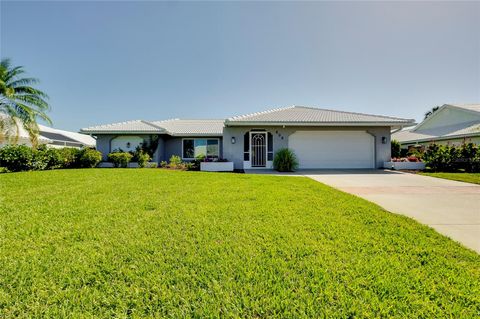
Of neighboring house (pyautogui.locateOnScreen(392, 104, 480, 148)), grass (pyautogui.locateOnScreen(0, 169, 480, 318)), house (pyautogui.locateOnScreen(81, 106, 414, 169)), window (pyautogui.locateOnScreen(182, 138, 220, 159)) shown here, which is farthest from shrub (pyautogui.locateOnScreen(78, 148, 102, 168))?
neighboring house (pyautogui.locateOnScreen(392, 104, 480, 148))

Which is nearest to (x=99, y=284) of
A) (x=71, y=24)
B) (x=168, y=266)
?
(x=168, y=266)

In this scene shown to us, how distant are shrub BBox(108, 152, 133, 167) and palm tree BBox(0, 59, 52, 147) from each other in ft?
15.4

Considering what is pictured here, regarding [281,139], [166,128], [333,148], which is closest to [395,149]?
[333,148]

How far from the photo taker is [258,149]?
14.9 meters

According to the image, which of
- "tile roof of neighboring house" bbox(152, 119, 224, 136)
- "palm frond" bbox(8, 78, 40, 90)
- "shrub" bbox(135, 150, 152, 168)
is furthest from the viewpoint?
"tile roof of neighboring house" bbox(152, 119, 224, 136)

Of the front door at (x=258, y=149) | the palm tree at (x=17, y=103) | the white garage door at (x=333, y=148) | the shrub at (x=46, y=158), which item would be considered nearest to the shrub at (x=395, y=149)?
the white garage door at (x=333, y=148)

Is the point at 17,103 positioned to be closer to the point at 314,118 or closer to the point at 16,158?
the point at 16,158

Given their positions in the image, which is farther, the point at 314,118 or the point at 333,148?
the point at 333,148

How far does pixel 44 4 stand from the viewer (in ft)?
33.0

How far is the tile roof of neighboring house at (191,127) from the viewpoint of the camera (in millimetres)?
17797

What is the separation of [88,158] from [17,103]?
5916 mm

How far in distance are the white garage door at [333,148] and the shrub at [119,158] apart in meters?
12.2

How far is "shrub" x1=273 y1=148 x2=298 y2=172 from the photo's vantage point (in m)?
13.3

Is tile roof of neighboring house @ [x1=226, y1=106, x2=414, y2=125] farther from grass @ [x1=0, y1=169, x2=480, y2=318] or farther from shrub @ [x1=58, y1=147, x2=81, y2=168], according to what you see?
shrub @ [x1=58, y1=147, x2=81, y2=168]
